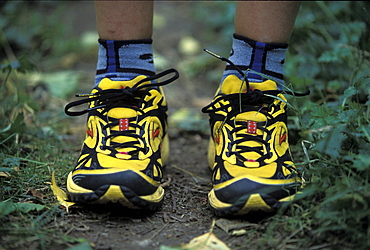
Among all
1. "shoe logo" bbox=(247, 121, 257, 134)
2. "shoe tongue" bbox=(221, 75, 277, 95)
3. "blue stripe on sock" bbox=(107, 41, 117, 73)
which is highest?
"blue stripe on sock" bbox=(107, 41, 117, 73)

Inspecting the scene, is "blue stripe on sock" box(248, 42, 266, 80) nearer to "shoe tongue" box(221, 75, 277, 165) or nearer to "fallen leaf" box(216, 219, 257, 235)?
"shoe tongue" box(221, 75, 277, 165)

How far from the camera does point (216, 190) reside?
3.81ft

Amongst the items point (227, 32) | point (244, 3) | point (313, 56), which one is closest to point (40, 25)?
point (227, 32)

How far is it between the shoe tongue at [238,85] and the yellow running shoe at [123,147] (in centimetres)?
25

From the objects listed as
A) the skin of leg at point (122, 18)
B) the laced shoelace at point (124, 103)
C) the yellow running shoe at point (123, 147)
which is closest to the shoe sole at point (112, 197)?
the yellow running shoe at point (123, 147)

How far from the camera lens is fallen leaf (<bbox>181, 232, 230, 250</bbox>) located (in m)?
1.00

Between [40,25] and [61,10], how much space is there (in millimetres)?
402

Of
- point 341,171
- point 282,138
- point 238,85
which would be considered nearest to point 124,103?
point 238,85

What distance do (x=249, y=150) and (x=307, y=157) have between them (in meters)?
0.21

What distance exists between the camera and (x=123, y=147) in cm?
123

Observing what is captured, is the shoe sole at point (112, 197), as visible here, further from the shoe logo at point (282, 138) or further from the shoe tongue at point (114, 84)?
the shoe logo at point (282, 138)

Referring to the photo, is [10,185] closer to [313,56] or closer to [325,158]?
[325,158]

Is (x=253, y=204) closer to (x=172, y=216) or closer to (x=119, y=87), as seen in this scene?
(x=172, y=216)

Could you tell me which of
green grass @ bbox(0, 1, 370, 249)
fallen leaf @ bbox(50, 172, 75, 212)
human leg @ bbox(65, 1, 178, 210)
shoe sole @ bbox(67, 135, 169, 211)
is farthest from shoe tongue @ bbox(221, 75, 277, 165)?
fallen leaf @ bbox(50, 172, 75, 212)
